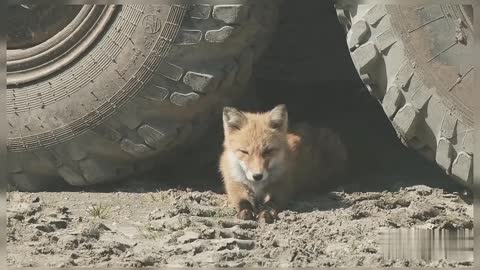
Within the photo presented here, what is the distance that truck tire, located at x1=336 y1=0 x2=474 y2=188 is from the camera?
483cm

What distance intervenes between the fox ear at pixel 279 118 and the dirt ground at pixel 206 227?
44cm

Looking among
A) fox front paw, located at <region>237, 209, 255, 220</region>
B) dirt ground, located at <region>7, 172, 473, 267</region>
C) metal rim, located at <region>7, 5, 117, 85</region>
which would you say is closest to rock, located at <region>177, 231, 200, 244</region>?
dirt ground, located at <region>7, 172, 473, 267</region>

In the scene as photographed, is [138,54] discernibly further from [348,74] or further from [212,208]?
[348,74]

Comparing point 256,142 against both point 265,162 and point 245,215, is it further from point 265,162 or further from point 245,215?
point 245,215

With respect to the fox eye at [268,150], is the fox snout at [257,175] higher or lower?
lower

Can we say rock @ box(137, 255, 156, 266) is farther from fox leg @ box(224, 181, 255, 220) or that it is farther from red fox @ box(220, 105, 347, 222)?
red fox @ box(220, 105, 347, 222)

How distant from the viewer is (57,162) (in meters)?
5.63

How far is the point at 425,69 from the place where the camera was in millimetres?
4918

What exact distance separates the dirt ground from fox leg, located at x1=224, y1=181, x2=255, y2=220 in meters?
0.06

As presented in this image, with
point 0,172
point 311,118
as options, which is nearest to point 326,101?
point 311,118

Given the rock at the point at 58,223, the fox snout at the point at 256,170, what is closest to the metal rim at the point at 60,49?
the rock at the point at 58,223

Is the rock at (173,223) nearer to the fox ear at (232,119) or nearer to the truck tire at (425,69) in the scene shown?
the fox ear at (232,119)

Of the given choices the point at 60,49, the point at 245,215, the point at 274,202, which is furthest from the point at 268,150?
the point at 60,49

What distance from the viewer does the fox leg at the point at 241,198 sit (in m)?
5.36
